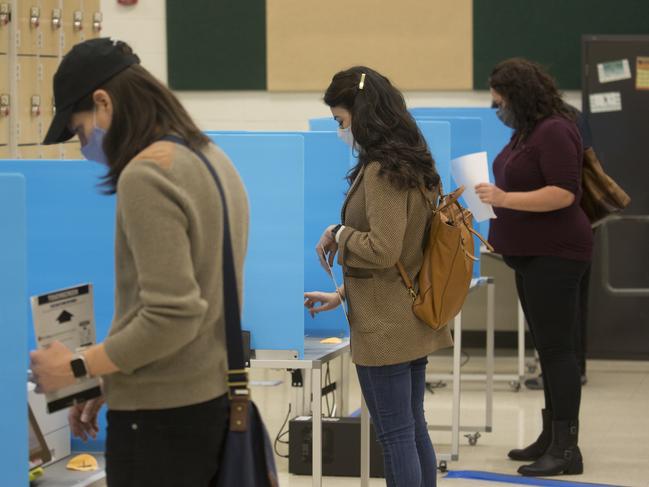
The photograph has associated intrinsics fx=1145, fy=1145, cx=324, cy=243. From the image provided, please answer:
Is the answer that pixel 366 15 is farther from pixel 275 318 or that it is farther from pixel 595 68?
pixel 275 318

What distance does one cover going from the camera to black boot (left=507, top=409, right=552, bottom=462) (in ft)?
13.8

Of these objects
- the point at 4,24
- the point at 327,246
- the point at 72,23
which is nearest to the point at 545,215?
the point at 327,246

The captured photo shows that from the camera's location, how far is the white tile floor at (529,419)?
164 inches

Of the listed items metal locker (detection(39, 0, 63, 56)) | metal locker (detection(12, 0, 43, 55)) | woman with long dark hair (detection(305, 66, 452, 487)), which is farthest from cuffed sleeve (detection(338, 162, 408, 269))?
metal locker (detection(39, 0, 63, 56))

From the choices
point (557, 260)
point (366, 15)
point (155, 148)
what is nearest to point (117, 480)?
point (155, 148)

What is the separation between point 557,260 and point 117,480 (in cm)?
237

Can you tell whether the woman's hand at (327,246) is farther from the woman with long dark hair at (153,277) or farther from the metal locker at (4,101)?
the metal locker at (4,101)

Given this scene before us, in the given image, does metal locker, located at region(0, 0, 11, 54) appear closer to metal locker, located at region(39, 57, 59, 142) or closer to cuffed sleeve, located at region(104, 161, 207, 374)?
metal locker, located at region(39, 57, 59, 142)

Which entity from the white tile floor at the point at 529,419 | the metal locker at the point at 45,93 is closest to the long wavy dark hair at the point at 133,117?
the white tile floor at the point at 529,419

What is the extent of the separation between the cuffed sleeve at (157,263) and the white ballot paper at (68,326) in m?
0.16

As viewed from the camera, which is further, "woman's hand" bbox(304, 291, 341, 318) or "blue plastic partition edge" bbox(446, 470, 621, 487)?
"blue plastic partition edge" bbox(446, 470, 621, 487)

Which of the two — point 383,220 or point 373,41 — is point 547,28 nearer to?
point 373,41

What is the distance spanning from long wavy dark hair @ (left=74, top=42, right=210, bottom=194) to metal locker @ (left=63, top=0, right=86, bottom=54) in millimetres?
3818

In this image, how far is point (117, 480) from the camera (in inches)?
67.7
